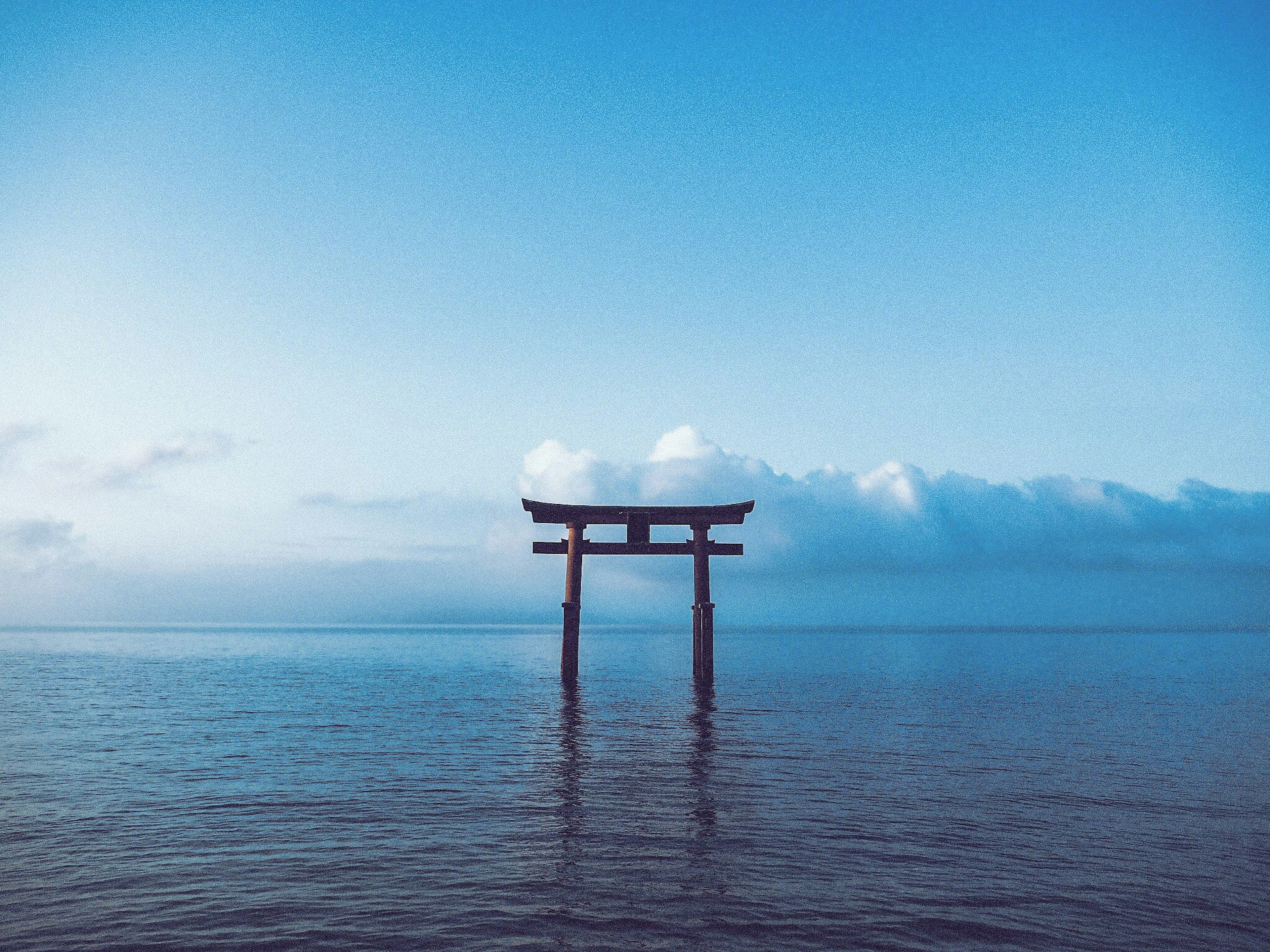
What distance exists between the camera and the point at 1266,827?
429 inches

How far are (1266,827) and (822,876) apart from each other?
6.92m

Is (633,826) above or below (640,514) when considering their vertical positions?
below

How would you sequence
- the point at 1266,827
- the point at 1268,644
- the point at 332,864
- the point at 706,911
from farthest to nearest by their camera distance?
the point at 1268,644
the point at 1266,827
the point at 332,864
the point at 706,911

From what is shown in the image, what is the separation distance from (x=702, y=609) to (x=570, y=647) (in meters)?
4.92

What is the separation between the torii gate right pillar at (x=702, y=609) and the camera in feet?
85.3

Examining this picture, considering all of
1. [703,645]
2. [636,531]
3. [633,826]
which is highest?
[636,531]

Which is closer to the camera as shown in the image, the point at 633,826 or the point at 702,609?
the point at 633,826

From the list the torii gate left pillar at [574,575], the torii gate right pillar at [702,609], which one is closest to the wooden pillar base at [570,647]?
the torii gate left pillar at [574,575]

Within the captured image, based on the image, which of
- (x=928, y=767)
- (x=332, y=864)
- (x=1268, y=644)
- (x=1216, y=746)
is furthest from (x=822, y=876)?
(x=1268, y=644)

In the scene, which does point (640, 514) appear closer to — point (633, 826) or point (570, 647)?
point (570, 647)

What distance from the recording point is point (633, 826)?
417 inches

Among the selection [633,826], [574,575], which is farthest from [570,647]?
[633,826]

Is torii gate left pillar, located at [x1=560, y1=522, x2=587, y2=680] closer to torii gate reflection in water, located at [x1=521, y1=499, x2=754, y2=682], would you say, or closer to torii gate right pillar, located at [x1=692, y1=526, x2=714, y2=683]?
torii gate reflection in water, located at [x1=521, y1=499, x2=754, y2=682]

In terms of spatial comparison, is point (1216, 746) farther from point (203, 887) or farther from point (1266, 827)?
point (203, 887)
